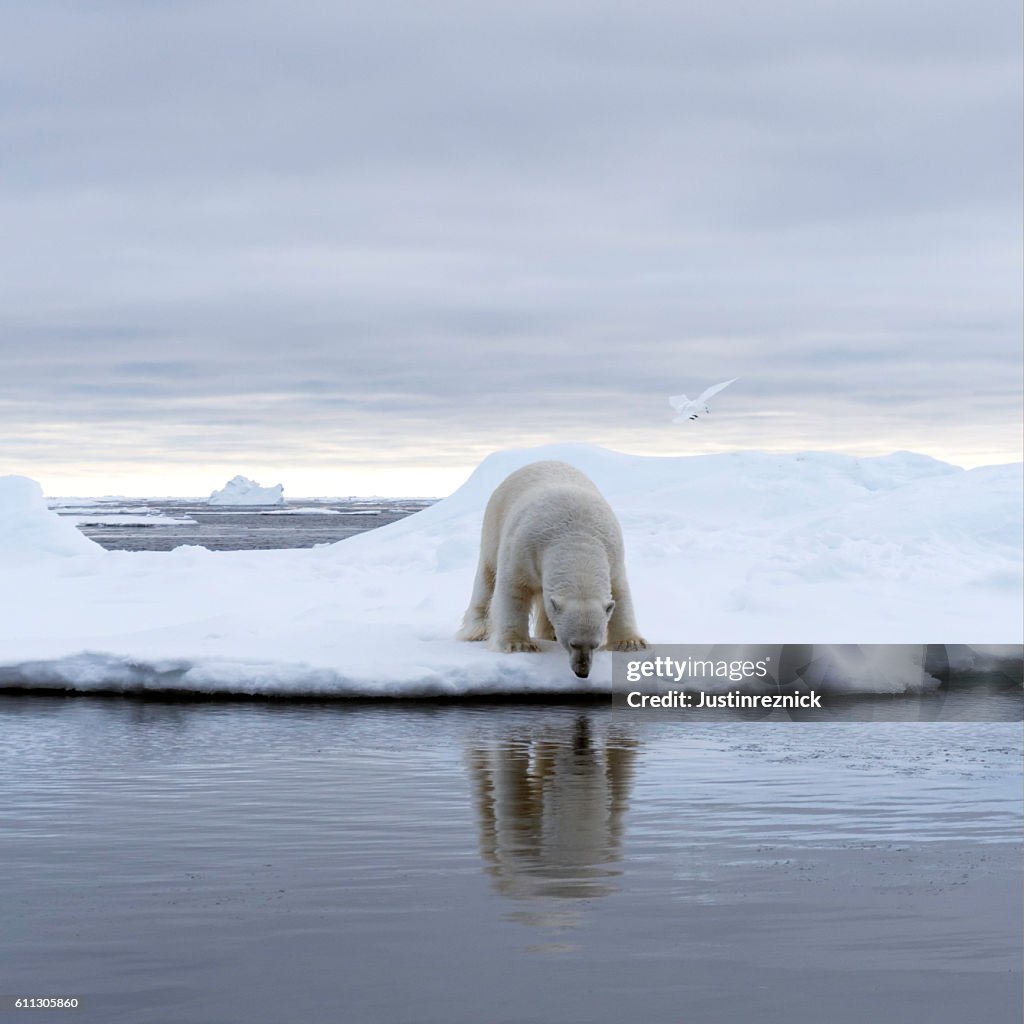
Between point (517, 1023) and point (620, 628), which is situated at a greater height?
point (620, 628)

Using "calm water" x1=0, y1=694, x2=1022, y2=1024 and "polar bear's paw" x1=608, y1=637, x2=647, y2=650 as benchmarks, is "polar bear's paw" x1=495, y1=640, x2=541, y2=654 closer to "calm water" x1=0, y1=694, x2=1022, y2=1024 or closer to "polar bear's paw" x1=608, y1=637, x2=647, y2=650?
"polar bear's paw" x1=608, y1=637, x2=647, y2=650

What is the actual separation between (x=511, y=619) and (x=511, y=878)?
622 centimetres

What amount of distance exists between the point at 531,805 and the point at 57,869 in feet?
8.29

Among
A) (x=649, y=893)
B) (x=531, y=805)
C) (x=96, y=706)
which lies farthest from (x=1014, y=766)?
(x=96, y=706)

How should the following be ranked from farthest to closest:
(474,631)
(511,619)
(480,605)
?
(480,605), (474,631), (511,619)

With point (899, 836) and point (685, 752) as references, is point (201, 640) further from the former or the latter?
point (899, 836)

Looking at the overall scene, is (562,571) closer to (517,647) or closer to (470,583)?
(517,647)

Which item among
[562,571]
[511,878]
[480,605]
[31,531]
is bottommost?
[511,878]

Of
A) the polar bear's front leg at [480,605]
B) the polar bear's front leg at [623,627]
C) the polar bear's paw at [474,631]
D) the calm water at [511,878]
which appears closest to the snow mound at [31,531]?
the polar bear's front leg at [480,605]

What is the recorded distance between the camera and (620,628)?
11883 millimetres

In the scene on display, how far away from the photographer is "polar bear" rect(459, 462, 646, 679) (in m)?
11.0

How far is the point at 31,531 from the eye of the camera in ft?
85.7

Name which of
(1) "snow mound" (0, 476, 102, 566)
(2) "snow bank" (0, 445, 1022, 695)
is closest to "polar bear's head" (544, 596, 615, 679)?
(2) "snow bank" (0, 445, 1022, 695)

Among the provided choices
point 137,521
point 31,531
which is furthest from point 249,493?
point 31,531
